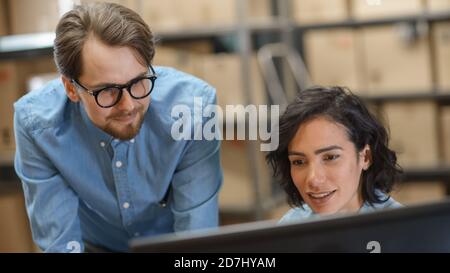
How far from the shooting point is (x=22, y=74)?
1.95 meters

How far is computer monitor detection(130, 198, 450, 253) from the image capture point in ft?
1.98

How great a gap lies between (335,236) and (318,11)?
267 cm

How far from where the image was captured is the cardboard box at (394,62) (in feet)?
9.86

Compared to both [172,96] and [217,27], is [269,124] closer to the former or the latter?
[172,96]

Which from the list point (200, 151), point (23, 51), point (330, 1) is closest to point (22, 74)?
point (23, 51)

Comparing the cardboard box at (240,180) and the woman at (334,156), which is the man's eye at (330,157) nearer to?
the woman at (334,156)

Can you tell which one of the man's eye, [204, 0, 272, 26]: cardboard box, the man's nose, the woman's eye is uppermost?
[204, 0, 272, 26]: cardboard box

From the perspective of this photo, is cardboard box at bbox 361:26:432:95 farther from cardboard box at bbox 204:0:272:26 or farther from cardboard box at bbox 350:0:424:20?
cardboard box at bbox 204:0:272:26

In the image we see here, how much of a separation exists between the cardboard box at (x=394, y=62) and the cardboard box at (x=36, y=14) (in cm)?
208

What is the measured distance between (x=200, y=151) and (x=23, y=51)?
0.70 meters

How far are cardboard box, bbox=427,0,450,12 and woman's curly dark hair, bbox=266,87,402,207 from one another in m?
2.19

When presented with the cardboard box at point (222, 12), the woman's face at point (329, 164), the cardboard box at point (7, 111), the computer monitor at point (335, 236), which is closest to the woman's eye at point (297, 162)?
the woman's face at point (329, 164)

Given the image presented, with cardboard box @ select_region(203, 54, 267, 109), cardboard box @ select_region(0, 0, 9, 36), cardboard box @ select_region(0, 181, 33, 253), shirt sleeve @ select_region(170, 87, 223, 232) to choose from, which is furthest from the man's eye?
cardboard box @ select_region(203, 54, 267, 109)

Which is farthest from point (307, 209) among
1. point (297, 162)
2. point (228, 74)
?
point (228, 74)
